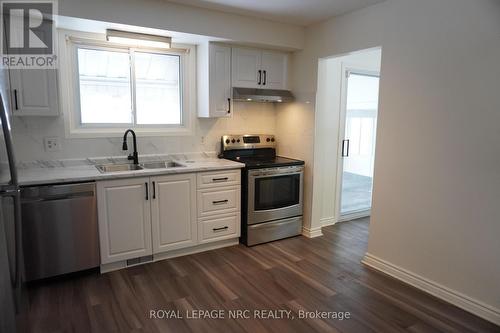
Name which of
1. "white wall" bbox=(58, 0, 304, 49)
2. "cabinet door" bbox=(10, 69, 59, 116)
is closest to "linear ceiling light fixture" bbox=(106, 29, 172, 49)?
"white wall" bbox=(58, 0, 304, 49)

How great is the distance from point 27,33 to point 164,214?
1918 millimetres

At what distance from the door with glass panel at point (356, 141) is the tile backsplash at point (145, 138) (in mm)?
994

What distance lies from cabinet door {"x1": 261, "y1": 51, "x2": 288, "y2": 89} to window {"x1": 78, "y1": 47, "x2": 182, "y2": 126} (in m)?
1.01

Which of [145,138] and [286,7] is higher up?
[286,7]

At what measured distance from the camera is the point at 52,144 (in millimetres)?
3133

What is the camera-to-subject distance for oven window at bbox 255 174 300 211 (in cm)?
362

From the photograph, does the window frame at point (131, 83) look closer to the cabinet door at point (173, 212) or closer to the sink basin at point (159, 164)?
the sink basin at point (159, 164)

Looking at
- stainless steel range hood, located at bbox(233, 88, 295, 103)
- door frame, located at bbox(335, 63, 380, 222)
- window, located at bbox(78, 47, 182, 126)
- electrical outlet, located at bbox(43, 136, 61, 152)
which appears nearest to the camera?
electrical outlet, located at bbox(43, 136, 61, 152)

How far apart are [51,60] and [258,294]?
269 centimetres

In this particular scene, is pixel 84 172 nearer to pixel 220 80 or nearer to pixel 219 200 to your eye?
pixel 219 200

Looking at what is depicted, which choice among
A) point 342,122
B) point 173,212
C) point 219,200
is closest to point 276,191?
point 219,200

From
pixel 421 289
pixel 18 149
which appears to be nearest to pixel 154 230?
pixel 18 149

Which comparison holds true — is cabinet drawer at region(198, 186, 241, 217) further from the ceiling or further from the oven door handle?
the ceiling

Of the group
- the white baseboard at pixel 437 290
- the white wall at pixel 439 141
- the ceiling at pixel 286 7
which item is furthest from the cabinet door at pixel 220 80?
the white baseboard at pixel 437 290
